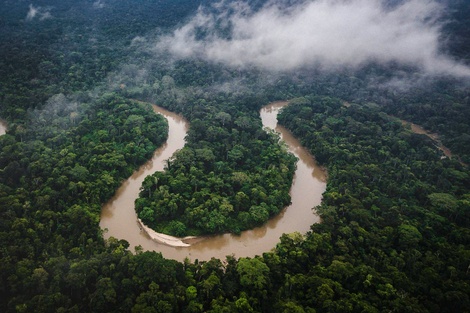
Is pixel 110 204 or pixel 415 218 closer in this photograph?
pixel 415 218

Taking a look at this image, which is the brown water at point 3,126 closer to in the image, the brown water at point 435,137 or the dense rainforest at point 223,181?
the dense rainforest at point 223,181

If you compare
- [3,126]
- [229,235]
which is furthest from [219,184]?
[3,126]

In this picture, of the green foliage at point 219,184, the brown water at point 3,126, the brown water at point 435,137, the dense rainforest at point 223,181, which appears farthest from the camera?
the brown water at point 435,137

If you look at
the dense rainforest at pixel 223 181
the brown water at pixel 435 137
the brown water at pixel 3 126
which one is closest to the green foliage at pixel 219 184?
the dense rainforest at pixel 223 181

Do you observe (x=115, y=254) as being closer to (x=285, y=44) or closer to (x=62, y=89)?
(x=62, y=89)

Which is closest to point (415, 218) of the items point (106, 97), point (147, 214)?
point (147, 214)

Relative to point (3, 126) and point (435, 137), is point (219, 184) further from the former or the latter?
point (435, 137)
